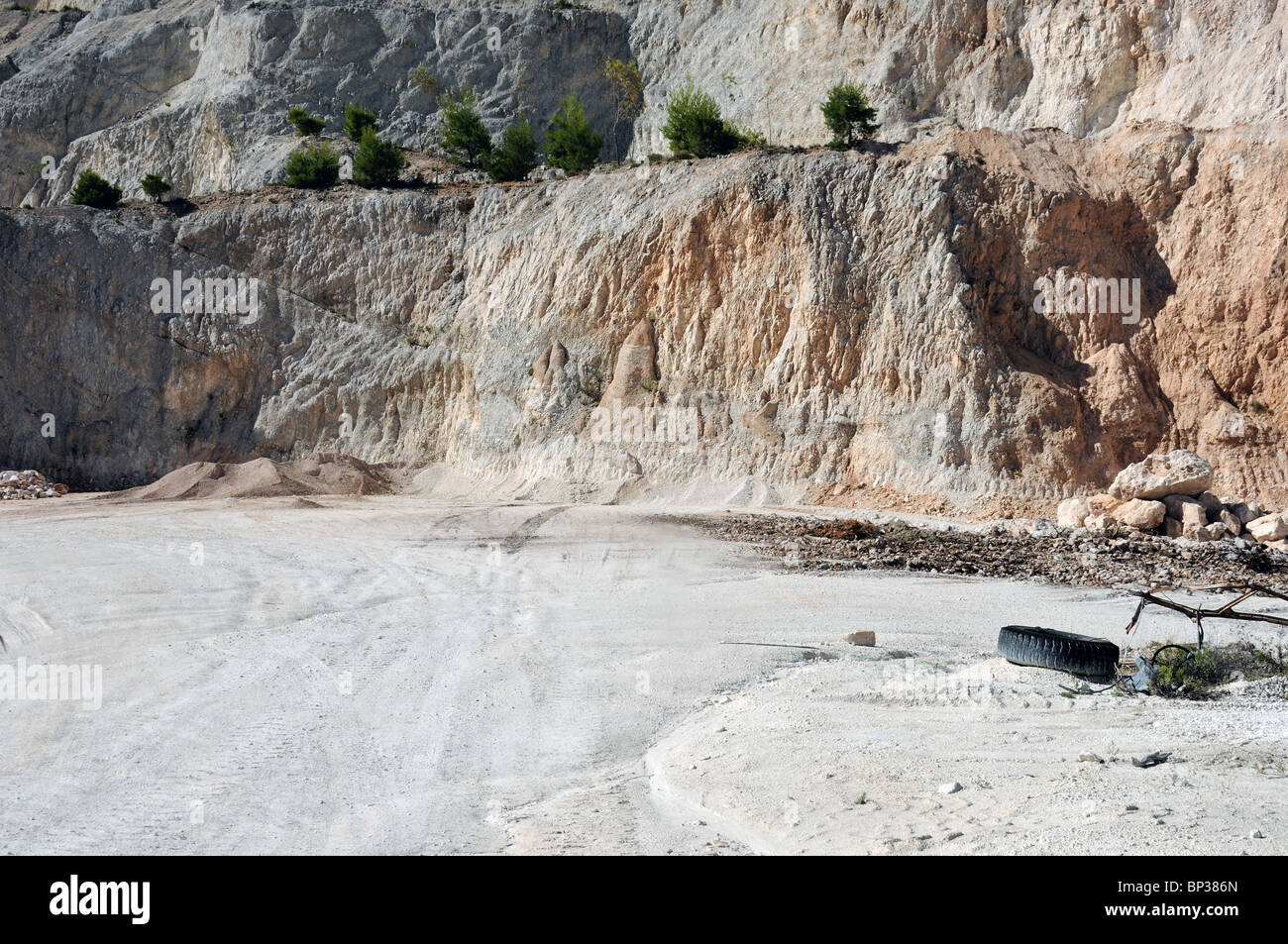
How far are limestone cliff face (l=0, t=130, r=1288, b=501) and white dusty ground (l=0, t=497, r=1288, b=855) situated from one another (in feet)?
33.1

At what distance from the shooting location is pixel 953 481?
22.6 meters

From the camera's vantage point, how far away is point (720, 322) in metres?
26.9

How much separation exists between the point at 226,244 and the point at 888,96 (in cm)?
2177

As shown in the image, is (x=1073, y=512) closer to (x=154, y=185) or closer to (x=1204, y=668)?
(x=1204, y=668)

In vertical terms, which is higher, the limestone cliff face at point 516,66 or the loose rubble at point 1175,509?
the limestone cliff face at point 516,66

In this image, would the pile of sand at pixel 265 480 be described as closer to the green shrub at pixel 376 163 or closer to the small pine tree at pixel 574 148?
the green shrub at pixel 376 163

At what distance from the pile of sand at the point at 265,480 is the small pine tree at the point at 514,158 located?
1250cm

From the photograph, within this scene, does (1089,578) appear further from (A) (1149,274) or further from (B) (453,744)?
(A) (1149,274)

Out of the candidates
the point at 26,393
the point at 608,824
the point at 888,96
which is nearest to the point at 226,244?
the point at 26,393

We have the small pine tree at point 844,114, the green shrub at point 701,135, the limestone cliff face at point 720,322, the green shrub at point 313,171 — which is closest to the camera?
the limestone cliff face at point 720,322

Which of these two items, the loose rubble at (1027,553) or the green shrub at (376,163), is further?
the green shrub at (376,163)

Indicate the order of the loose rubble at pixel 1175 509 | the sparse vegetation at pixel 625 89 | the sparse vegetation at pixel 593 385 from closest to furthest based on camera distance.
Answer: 1. the loose rubble at pixel 1175 509
2. the sparse vegetation at pixel 593 385
3. the sparse vegetation at pixel 625 89

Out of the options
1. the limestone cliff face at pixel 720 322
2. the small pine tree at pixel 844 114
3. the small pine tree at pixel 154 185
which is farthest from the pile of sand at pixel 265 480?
the small pine tree at pixel 844 114

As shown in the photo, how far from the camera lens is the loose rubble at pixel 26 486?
86.1 ft
